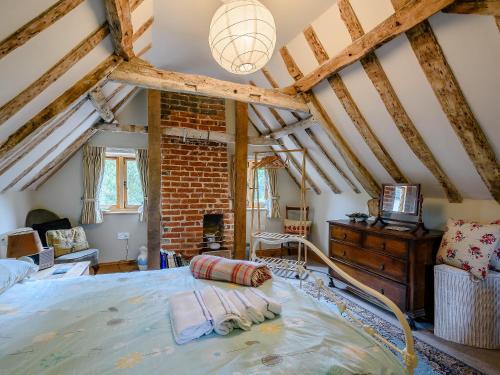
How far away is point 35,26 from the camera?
1.43m

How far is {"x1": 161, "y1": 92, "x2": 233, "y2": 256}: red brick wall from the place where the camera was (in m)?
4.27

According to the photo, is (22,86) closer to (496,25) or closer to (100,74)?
(100,74)

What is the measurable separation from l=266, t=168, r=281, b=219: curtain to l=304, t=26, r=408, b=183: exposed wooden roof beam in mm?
2298

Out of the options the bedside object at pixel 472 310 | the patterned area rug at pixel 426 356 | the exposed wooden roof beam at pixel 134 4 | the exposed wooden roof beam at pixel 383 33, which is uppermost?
the exposed wooden roof beam at pixel 134 4

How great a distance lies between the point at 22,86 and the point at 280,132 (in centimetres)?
339

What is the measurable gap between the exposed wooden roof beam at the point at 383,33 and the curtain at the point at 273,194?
2596mm

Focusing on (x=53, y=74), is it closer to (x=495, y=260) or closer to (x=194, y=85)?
(x=194, y=85)

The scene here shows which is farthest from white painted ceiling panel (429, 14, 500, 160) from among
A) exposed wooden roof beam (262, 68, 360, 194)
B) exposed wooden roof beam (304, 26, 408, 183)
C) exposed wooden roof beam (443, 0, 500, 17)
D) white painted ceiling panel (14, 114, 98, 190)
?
white painted ceiling panel (14, 114, 98, 190)

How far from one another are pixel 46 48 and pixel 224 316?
1.82 metres

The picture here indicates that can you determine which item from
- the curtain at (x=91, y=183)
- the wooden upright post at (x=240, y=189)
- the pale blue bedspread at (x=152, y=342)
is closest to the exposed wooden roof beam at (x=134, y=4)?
the pale blue bedspread at (x=152, y=342)

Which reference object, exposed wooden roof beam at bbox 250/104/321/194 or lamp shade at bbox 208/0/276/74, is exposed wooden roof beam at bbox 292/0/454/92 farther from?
exposed wooden roof beam at bbox 250/104/321/194

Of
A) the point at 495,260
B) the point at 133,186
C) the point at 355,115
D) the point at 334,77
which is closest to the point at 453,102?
the point at 355,115

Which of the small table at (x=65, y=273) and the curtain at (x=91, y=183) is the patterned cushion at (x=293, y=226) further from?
the small table at (x=65, y=273)

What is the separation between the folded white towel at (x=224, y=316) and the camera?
126 centimetres
